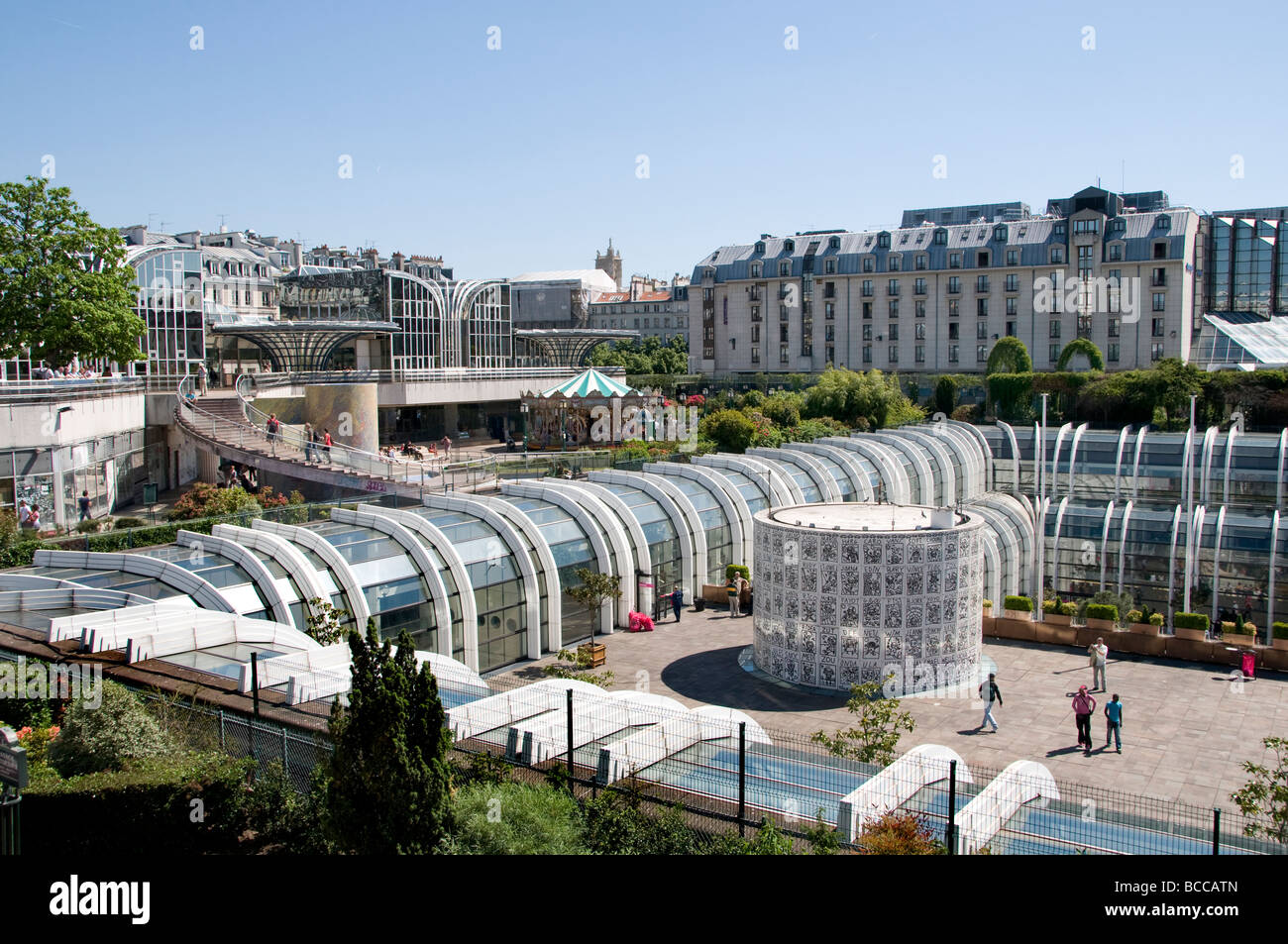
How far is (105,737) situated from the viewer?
14180 millimetres

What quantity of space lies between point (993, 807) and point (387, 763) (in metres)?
7.70

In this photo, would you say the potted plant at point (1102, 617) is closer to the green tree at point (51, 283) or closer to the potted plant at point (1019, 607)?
the potted plant at point (1019, 607)

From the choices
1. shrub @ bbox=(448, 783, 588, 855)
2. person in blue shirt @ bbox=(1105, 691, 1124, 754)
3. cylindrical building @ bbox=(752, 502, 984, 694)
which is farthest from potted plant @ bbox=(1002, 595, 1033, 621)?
shrub @ bbox=(448, 783, 588, 855)

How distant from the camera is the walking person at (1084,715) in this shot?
2164 cm

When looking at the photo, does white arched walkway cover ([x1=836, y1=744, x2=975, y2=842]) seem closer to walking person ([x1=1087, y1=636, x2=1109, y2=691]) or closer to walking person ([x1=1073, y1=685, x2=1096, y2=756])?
walking person ([x1=1073, y1=685, x2=1096, y2=756])

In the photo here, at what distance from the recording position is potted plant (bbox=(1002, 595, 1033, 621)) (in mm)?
32250

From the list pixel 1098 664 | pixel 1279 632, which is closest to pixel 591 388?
pixel 1098 664

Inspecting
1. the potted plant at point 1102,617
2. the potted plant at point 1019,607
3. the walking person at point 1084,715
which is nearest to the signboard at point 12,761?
the walking person at point 1084,715

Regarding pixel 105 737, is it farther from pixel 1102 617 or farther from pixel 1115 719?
pixel 1102 617

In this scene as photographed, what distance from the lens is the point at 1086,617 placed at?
31547 mm

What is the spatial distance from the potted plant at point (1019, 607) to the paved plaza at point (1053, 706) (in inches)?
40.9
